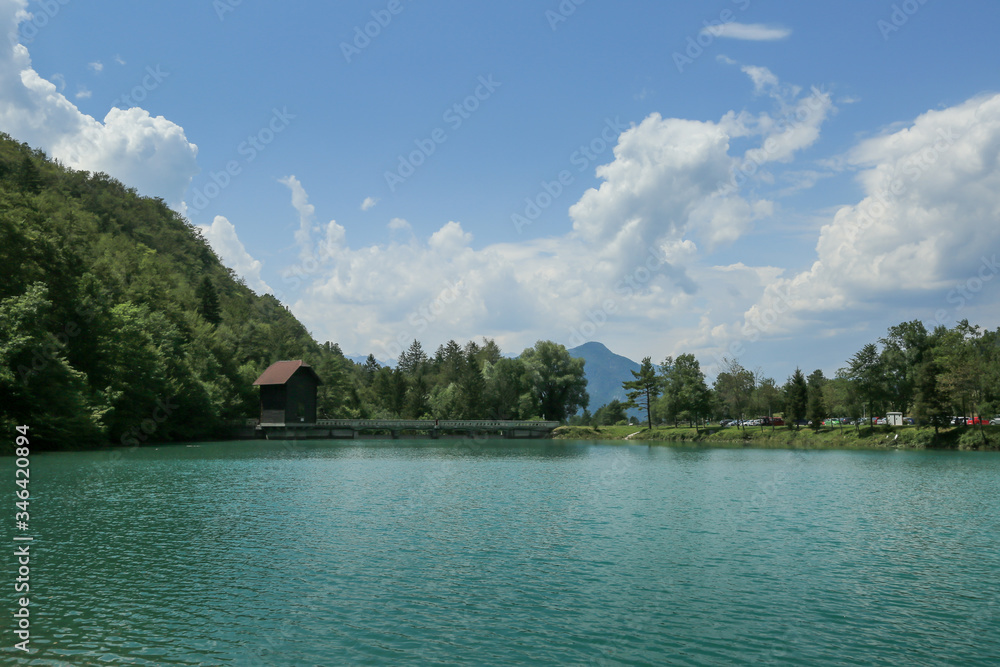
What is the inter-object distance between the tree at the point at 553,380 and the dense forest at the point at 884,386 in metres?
18.5

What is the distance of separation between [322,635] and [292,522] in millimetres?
14308

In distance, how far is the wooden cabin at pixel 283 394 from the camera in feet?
370

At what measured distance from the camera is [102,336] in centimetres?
7231

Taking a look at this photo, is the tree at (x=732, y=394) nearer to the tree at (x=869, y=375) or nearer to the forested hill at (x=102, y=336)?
the tree at (x=869, y=375)

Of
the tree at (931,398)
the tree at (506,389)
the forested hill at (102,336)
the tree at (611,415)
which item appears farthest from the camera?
the tree at (611,415)

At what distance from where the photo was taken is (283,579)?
1789cm

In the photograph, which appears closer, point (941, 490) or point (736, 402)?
point (941, 490)

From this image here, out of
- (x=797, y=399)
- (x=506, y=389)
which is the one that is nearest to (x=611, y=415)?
(x=506, y=389)

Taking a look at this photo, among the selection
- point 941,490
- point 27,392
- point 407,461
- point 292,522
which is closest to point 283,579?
point 292,522

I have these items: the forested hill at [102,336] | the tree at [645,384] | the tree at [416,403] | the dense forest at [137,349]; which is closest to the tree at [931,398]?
the tree at [645,384]

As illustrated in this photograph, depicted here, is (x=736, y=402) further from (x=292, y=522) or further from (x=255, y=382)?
(x=292, y=522)

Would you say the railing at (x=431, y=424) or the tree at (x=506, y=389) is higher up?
the tree at (x=506, y=389)

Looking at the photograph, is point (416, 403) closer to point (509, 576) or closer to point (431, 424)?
point (431, 424)

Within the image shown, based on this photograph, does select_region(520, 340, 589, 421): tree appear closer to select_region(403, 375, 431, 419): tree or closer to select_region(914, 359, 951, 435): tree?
select_region(403, 375, 431, 419): tree
